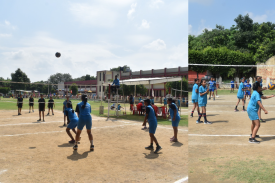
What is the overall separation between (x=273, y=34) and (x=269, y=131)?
3577 cm

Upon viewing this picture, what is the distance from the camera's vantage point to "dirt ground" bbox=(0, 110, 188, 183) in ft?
14.2

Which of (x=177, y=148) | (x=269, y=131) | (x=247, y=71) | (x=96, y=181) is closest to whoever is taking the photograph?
(x=96, y=181)

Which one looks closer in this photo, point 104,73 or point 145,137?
point 145,137

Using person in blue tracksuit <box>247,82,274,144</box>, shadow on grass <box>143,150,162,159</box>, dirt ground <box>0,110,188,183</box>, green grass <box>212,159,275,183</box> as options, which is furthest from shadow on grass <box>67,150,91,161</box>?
person in blue tracksuit <box>247,82,274,144</box>

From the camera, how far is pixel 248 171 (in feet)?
12.9

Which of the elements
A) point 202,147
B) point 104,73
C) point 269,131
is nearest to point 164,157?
point 202,147

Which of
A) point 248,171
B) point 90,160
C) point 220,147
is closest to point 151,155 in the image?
point 90,160

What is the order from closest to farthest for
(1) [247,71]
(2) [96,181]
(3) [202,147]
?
(2) [96,181] < (3) [202,147] < (1) [247,71]

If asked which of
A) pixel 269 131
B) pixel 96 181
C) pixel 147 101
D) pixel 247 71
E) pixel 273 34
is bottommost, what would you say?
pixel 96 181

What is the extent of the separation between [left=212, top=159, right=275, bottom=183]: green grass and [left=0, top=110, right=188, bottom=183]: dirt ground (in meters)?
0.79

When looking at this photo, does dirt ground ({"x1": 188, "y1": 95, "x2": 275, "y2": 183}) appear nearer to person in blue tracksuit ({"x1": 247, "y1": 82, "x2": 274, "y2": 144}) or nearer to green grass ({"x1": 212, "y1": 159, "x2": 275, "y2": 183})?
green grass ({"x1": 212, "y1": 159, "x2": 275, "y2": 183})

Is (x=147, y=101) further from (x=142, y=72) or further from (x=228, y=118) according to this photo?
(x=142, y=72)

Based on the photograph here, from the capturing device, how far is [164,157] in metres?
5.57

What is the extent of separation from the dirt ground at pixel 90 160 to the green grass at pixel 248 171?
0.79 meters
